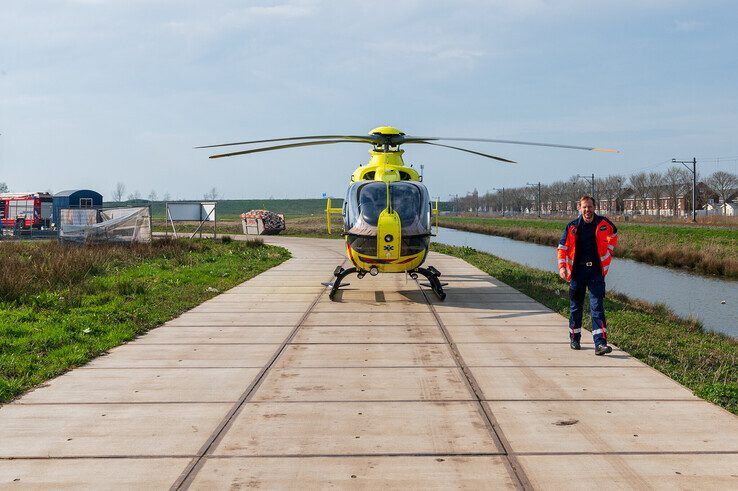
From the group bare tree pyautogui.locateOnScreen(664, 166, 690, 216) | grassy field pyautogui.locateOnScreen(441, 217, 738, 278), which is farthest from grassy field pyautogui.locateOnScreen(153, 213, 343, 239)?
bare tree pyautogui.locateOnScreen(664, 166, 690, 216)

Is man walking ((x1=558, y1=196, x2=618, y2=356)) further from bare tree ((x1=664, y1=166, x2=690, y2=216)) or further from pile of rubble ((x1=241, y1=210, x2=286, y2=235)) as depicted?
bare tree ((x1=664, y1=166, x2=690, y2=216))

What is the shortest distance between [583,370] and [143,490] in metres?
5.13

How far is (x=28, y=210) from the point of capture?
47594 millimetres

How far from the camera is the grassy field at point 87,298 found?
790 centimetres

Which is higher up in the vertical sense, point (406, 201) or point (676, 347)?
point (406, 201)

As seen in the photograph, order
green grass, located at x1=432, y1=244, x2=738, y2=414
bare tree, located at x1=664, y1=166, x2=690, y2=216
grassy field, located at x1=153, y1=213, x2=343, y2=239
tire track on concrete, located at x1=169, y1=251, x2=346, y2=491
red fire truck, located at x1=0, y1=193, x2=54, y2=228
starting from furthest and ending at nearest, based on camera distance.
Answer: bare tree, located at x1=664, y1=166, x2=690, y2=216 → grassy field, located at x1=153, y1=213, x2=343, y2=239 → red fire truck, located at x1=0, y1=193, x2=54, y2=228 → green grass, located at x1=432, y1=244, x2=738, y2=414 → tire track on concrete, located at x1=169, y1=251, x2=346, y2=491

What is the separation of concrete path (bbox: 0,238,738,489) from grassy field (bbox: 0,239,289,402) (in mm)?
513

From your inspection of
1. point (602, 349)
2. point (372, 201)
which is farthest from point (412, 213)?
point (602, 349)

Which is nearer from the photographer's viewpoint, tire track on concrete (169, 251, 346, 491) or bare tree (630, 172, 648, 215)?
tire track on concrete (169, 251, 346, 491)

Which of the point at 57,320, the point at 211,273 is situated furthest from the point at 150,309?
the point at 211,273

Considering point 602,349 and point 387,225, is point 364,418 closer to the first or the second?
point 602,349

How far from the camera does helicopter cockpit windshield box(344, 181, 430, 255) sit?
41.8ft

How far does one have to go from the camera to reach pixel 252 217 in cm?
4981

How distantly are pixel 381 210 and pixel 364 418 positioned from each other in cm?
751
